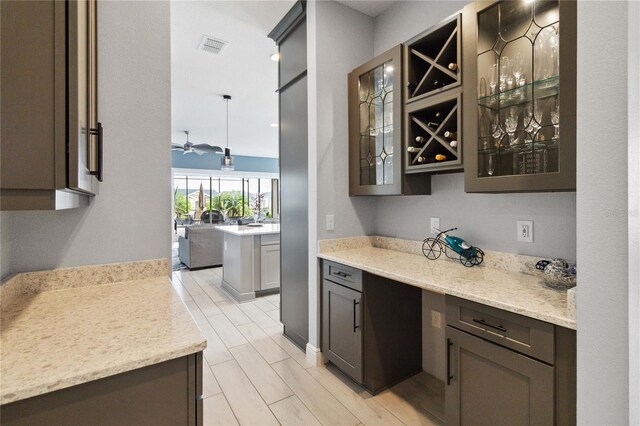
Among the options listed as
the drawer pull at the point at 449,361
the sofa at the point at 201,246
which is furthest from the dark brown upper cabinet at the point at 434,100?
the sofa at the point at 201,246

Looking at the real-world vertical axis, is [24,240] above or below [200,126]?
below

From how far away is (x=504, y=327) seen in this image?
4.23 feet

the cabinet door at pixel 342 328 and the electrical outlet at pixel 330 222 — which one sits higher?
the electrical outlet at pixel 330 222

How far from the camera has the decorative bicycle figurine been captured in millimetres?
1948

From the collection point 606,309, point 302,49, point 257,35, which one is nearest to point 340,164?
point 302,49

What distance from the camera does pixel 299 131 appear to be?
9.22ft

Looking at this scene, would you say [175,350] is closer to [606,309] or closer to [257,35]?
[606,309]

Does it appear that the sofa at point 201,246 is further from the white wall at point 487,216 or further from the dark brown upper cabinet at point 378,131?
the white wall at point 487,216

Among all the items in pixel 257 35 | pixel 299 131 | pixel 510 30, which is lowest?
pixel 299 131

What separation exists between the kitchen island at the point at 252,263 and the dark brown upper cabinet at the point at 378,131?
6.79 ft

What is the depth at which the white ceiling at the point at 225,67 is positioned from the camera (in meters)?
2.70

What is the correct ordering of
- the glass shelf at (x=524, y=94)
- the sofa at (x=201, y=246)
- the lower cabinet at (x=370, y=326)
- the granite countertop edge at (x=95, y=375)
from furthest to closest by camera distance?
the sofa at (x=201, y=246)
the lower cabinet at (x=370, y=326)
the glass shelf at (x=524, y=94)
the granite countertop edge at (x=95, y=375)

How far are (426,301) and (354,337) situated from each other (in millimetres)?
640

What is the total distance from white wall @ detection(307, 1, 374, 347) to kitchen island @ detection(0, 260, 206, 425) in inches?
56.8
